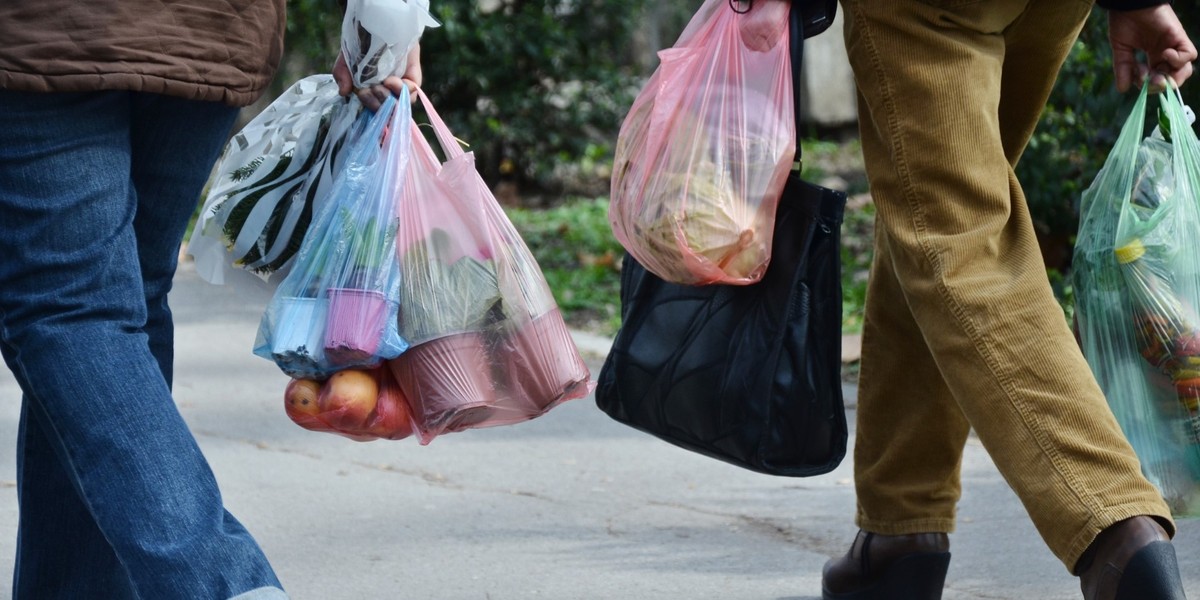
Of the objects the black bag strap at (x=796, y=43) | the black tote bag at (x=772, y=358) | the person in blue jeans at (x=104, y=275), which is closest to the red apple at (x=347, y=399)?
the person in blue jeans at (x=104, y=275)

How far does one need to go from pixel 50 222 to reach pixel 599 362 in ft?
9.80

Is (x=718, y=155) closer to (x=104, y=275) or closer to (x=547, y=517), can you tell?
(x=104, y=275)

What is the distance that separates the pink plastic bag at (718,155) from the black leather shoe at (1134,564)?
0.67 m

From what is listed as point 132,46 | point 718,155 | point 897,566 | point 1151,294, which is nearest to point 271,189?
point 132,46

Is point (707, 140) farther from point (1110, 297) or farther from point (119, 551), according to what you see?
point (119, 551)

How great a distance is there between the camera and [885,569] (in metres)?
2.54

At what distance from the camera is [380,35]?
217 centimetres

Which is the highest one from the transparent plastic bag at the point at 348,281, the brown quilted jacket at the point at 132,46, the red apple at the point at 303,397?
the brown quilted jacket at the point at 132,46

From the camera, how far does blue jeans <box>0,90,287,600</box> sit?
1.83 m

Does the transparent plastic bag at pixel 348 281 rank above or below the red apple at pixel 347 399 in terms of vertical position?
above

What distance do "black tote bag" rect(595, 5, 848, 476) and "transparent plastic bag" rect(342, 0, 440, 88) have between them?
596mm

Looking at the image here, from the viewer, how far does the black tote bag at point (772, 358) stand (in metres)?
2.30

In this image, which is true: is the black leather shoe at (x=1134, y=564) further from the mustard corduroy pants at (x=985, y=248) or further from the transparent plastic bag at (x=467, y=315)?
the transparent plastic bag at (x=467, y=315)

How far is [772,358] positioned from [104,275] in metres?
1.01
